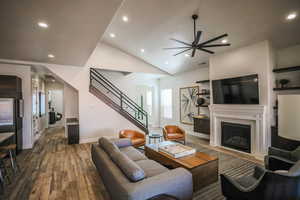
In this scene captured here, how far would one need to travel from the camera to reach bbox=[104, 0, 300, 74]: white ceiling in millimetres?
2946

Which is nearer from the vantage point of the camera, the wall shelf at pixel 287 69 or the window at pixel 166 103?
the wall shelf at pixel 287 69

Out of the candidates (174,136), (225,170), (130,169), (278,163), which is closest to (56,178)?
(130,169)

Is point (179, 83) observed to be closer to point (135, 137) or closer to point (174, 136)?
point (174, 136)

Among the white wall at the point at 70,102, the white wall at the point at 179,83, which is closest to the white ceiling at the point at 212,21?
the white wall at the point at 179,83

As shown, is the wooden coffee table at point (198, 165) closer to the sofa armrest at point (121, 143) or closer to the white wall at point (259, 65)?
the sofa armrest at point (121, 143)

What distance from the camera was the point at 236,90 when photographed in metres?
4.24

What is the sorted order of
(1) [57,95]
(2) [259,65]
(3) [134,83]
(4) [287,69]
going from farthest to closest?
(1) [57,95] → (3) [134,83] → (2) [259,65] → (4) [287,69]

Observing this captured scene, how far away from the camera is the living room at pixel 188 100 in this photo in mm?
1889

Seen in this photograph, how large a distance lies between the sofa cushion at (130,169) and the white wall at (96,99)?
3.97 m

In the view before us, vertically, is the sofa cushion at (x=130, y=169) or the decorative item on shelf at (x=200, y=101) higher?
the decorative item on shelf at (x=200, y=101)

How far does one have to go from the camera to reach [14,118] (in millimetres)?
4098

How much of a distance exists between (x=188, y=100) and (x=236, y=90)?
266cm

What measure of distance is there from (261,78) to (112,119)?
5.24 m

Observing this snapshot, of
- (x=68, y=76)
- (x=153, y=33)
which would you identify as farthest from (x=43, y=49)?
(x=153, y=33)
